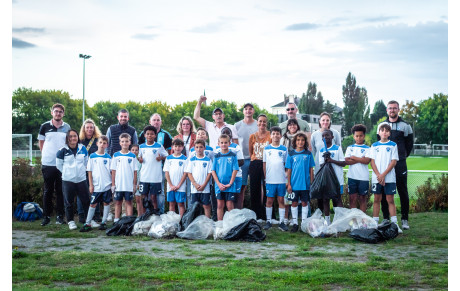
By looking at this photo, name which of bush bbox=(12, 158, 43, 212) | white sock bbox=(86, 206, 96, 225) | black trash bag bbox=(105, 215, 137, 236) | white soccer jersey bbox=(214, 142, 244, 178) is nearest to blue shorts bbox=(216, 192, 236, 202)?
white soccer jersey bbox=(214, 142, 244, 178)

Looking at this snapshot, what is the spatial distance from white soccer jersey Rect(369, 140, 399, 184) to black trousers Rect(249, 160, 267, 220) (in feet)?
6.45

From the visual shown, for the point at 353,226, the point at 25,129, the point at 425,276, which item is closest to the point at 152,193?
the point at 353,226

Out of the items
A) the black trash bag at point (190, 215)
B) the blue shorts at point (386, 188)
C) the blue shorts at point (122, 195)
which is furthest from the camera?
the blue shorts at point (122, 195)

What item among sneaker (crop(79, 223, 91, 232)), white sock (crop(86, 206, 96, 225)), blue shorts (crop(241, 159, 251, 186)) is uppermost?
blue shorts (crop(241, 159, 251, 186))

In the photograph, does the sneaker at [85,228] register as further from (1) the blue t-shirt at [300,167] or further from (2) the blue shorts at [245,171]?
(1) the blue t-shirt at [300,167]

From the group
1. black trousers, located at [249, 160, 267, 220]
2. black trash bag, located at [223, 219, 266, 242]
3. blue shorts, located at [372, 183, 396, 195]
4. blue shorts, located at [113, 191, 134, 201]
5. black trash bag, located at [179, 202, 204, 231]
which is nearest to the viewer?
black trash bag, located at [223, 219, 266, 242]

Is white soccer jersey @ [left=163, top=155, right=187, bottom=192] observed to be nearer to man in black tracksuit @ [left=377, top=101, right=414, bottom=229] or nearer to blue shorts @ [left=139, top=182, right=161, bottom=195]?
blue shorts @ [left=139, top=182, right=161, bottom=195]

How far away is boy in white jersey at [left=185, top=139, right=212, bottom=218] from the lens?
8.87 m

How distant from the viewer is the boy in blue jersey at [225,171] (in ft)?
28.5

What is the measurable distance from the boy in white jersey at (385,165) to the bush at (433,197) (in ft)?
15.5

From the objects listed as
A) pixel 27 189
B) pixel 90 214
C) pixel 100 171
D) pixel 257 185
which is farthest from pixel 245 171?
pixel 27 189

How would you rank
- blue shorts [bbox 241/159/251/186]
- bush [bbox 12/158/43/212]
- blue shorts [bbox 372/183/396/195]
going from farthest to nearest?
bush [bbox 12/158/43/212] < blue shorts [bbox 241/159/251/186] < blue shorts [bbox 372/183/396/195]

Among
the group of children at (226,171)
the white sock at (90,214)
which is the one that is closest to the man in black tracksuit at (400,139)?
the group of children at (226,171)
